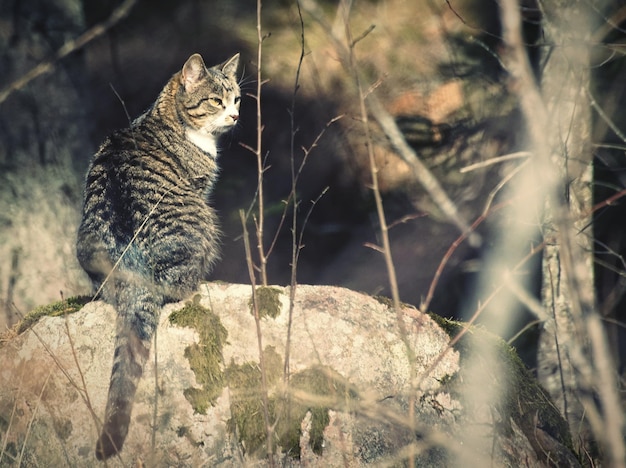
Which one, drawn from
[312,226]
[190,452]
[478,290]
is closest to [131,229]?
[190,452]

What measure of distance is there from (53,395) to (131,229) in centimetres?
91

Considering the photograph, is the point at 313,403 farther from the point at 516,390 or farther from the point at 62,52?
the point at 62,52

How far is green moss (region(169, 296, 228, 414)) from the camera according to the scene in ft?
8.82

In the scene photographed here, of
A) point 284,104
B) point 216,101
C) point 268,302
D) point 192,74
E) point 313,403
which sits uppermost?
point 192,74

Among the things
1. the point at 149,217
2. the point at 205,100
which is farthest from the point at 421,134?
the point at 149,217

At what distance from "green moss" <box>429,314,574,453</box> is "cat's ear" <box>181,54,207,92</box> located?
7.71 feet

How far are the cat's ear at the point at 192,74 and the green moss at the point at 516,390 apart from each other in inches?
92.5

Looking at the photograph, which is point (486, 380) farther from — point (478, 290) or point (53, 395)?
point (478, 290)

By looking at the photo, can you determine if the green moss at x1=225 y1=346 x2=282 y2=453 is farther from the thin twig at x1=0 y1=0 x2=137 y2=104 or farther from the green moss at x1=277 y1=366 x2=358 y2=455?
the thin twig at x1=0 y1=0 x2=137 y2=104

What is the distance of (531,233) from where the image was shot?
4.70m

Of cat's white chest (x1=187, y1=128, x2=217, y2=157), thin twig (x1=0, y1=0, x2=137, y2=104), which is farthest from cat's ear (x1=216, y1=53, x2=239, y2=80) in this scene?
thin twig (x1=0, y1=0, x2=137, y2=104)

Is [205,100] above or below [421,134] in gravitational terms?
above

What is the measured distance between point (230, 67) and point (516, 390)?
303cm

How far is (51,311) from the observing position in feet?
10.3
